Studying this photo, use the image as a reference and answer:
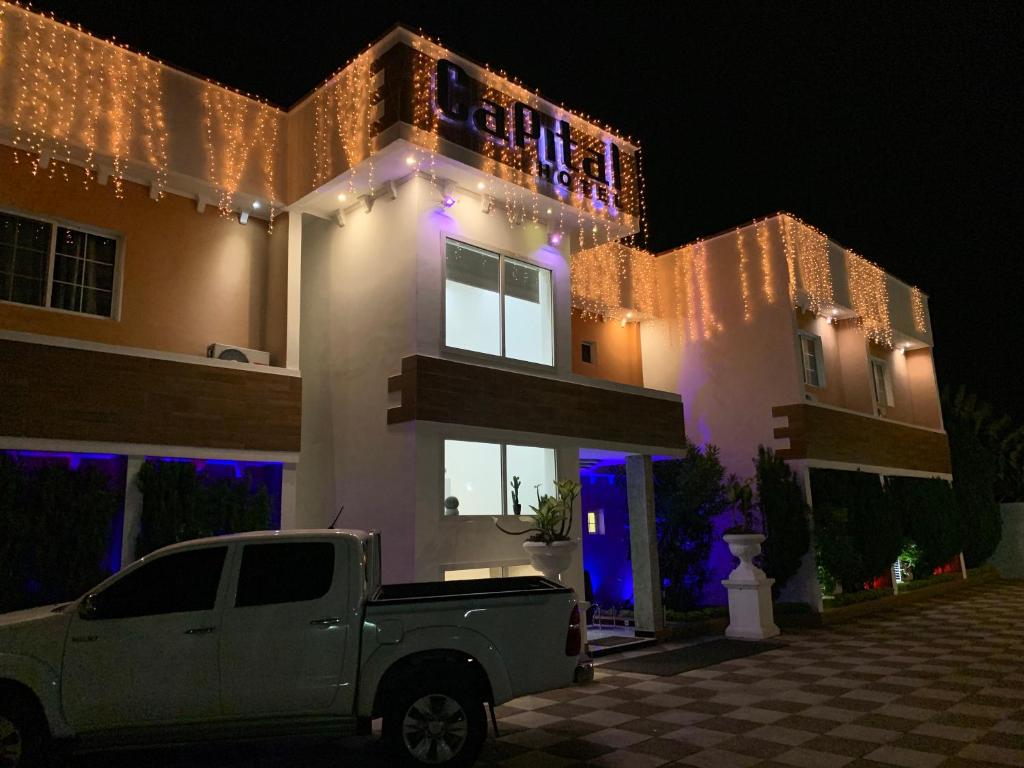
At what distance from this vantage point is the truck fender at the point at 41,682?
5001mm

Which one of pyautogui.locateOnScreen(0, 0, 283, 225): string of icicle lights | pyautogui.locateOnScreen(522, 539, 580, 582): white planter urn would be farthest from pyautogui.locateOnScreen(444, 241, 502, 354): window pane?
pyautogui.locateOnScreen(0, 0, 283, 225): string of icicle lights

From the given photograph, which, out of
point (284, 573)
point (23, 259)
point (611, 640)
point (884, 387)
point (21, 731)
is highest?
point (884, 387)

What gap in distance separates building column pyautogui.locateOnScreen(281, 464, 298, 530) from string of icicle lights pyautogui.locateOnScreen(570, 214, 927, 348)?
683 cm

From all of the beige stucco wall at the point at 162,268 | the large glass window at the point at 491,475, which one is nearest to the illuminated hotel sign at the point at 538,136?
the beige stucco wall at the point at 162,268

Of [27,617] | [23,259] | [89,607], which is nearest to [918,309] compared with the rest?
[23,259]

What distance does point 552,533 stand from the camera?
9484 millimetres

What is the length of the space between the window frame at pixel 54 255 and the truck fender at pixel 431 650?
6001 millimetres

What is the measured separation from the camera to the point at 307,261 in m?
11.1

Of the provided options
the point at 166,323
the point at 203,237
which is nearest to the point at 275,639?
the point at 166,323

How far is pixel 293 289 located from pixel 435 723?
21.3 feet

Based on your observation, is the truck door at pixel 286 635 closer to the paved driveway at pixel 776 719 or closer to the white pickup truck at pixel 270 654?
the white pickup truck at pixel 270 654

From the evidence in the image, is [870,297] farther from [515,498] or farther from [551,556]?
[551,556]

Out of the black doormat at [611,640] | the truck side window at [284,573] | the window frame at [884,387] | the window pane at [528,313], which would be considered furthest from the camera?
the window frame at [884,387]

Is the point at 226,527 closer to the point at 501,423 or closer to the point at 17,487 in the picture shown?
the point at 17,487
